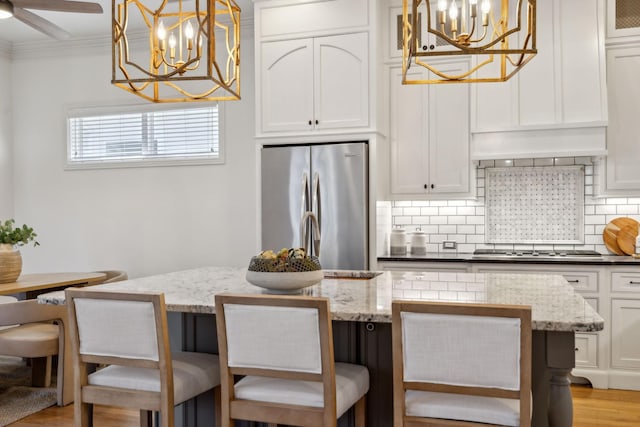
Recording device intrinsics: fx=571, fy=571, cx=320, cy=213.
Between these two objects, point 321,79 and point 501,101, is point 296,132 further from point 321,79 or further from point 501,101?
point 501,101

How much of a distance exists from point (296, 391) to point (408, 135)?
306 cm

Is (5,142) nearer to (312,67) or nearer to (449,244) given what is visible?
(312,67)

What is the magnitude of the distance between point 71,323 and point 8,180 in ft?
15.0

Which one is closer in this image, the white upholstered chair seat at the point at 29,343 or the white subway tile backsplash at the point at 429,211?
the white upholstered chair seat at the point at 29,343

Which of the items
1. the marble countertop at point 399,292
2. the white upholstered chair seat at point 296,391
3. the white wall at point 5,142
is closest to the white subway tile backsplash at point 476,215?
the marble countertop at point 399,292

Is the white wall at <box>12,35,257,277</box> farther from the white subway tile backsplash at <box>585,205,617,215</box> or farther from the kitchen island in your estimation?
the white subway tile backsplash at <box>585,205,617,215</box>

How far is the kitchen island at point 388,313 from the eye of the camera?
195cm

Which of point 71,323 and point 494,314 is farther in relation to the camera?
point 71,323

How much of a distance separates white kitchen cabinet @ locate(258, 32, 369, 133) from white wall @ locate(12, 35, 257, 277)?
709mm

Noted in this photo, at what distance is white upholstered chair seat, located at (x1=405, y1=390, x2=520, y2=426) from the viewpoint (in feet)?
5.84

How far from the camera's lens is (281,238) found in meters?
4.47

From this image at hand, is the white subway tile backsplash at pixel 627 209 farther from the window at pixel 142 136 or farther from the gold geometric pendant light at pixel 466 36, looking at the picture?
the window at pixel 142 136

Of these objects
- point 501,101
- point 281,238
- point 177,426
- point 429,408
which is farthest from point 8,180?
point 429,408

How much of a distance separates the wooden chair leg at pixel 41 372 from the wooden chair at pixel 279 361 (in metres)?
2.64
